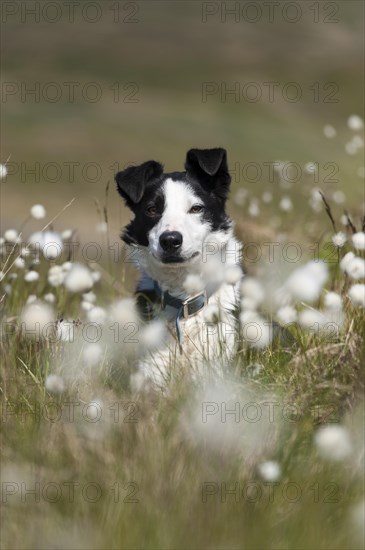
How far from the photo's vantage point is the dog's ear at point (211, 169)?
609 centimetres

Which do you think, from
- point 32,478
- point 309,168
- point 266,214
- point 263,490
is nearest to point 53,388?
point 32,478

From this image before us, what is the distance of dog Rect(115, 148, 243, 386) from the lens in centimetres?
564

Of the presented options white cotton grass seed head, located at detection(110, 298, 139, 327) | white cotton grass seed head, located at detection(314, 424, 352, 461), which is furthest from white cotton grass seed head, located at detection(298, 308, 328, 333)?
white cotton grass seed head, located at detection(110, 298, 139, 327)

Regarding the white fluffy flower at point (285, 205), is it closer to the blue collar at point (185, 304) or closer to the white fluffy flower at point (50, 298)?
the white fluffy flower at point (50, 298)

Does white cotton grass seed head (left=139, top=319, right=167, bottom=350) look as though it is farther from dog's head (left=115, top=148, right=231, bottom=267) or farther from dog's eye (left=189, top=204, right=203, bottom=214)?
dog's eye (left=189, top=204, right=203, bottom=214)

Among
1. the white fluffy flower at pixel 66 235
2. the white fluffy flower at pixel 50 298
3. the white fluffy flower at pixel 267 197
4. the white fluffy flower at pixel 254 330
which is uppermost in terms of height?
the white fluffy flower at pixel 66 235

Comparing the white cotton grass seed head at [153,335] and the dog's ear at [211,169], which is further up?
the dog's ear at [211,169]

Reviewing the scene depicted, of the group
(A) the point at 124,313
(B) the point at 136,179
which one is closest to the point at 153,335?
(A) the point at 124,313

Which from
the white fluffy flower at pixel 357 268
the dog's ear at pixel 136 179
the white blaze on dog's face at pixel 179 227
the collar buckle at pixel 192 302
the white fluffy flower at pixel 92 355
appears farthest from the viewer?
the dog's ear at pixel 136 179

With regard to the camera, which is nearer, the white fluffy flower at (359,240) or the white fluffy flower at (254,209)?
the white fluffy flower at (359,240)

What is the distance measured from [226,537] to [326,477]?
623 millimetres

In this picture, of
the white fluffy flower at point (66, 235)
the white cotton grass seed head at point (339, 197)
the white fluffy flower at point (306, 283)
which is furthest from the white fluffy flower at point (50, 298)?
the white cotton grass seed head at point (339, 197)

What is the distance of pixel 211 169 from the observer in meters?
6.08

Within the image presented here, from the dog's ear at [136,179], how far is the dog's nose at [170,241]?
0.62 meters
